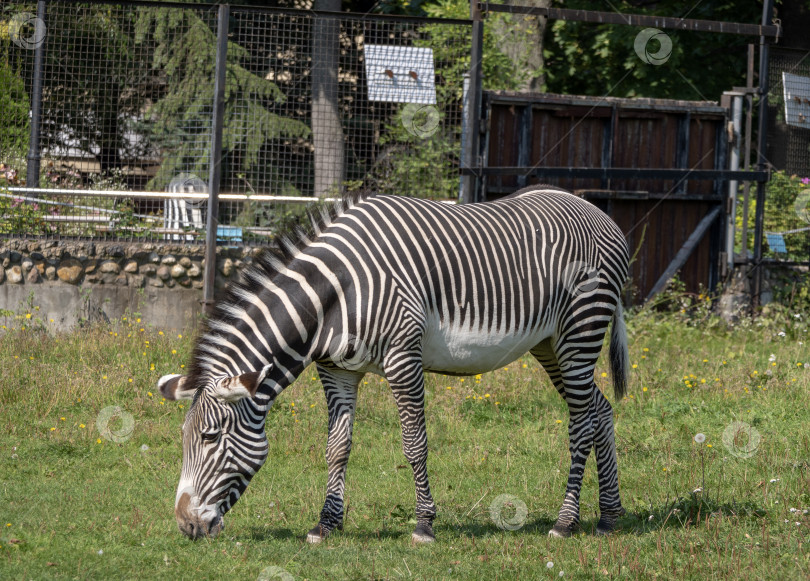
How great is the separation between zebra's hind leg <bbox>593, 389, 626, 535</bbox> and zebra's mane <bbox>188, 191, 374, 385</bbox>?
2.14 m

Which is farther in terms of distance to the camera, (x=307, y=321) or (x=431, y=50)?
(x=431, y=50)

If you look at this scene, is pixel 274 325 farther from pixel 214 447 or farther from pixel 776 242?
pixel 776 242

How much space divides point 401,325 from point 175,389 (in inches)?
50.1

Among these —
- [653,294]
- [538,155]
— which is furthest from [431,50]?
[653,294]

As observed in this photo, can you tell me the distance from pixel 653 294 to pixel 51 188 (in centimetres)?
748

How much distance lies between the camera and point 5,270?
10.2 meters

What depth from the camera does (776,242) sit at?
12.7 metres

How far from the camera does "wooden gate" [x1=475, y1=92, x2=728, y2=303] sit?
11531 millimetres

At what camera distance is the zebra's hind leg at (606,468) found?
6.00 meters

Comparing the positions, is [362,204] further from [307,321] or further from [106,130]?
[106,130]

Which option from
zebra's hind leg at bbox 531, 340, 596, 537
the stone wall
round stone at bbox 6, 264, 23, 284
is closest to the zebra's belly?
zebra's hind leg at bbox 531, 340, 596, 537

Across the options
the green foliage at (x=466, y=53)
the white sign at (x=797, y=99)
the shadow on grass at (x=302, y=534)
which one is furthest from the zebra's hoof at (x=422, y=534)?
the white sign at (x=797, y=99)

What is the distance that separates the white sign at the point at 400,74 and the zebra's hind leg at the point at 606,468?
17.4ft

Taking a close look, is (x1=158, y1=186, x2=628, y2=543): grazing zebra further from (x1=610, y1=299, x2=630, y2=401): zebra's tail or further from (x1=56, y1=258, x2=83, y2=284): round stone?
(x1=56, y1=258, x2=83, y2=284): round stone
